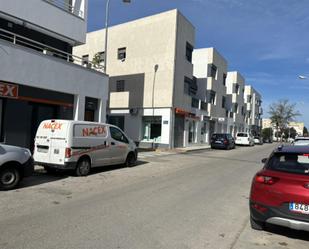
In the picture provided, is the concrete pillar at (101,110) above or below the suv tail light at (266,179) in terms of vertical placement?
above

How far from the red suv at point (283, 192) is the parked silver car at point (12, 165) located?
645 cm

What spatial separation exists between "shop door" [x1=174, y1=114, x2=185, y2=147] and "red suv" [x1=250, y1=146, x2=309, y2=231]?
81.2 ft

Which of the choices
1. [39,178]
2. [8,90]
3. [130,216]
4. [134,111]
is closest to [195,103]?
[134,111]

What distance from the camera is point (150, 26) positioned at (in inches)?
1253

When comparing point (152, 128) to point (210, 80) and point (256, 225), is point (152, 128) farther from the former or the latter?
point (256, 225)

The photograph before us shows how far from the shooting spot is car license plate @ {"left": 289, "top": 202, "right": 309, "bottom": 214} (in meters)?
5.61

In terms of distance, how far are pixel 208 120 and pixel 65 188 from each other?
33090 millimetres

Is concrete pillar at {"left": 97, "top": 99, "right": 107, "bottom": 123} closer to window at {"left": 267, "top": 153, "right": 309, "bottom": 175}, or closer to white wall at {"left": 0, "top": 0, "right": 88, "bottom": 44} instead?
white wall at {"left": 0, "top": 0, "right": 88, "bottom": 44}

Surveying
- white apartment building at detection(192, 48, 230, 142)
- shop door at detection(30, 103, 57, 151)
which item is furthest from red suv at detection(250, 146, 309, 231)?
white apartment building at detection(192, 48, 230, 142)

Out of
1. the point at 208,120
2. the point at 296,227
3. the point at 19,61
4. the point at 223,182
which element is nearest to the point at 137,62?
the point at 208,120

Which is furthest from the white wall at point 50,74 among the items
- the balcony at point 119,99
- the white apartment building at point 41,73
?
the balcony at point 119,99

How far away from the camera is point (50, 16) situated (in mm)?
17844

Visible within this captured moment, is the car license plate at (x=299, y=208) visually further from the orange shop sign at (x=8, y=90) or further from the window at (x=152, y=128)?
the window at (x=152, y=128)

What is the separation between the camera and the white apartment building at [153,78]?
98.9 ft
